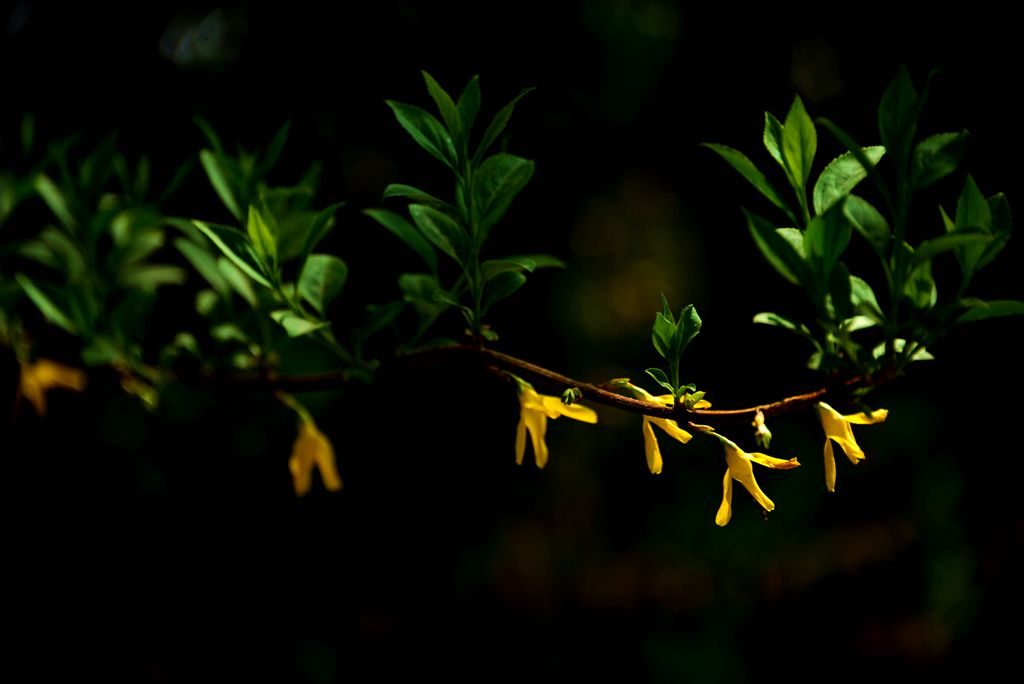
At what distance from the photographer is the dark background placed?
0.95 m

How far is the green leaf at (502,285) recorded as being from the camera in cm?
39

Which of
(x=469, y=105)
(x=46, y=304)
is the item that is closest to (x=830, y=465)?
(x=469, y=105)

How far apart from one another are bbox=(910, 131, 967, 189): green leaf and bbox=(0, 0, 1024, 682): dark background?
2.06ft

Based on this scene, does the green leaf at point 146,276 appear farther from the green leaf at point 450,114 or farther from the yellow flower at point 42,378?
the green leaf at point 450,114

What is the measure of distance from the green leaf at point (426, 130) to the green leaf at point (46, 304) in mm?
284

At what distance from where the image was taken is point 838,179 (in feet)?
1.16

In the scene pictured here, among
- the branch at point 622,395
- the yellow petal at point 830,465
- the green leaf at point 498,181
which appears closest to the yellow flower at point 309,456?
the branch at point 622,395

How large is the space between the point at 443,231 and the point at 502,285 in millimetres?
39

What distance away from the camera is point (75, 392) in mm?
928

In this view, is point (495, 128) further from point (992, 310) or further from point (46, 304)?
point (46, 304)

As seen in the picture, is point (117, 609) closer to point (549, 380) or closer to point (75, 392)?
point (75, 392)

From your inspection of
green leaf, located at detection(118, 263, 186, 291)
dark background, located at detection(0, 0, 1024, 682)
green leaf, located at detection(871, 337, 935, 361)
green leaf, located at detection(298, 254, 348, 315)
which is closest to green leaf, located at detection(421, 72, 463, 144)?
green leaf, located at detection(298, 254, 348, 315)

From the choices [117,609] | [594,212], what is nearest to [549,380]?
[117,609]

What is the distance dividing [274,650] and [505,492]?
40cm
